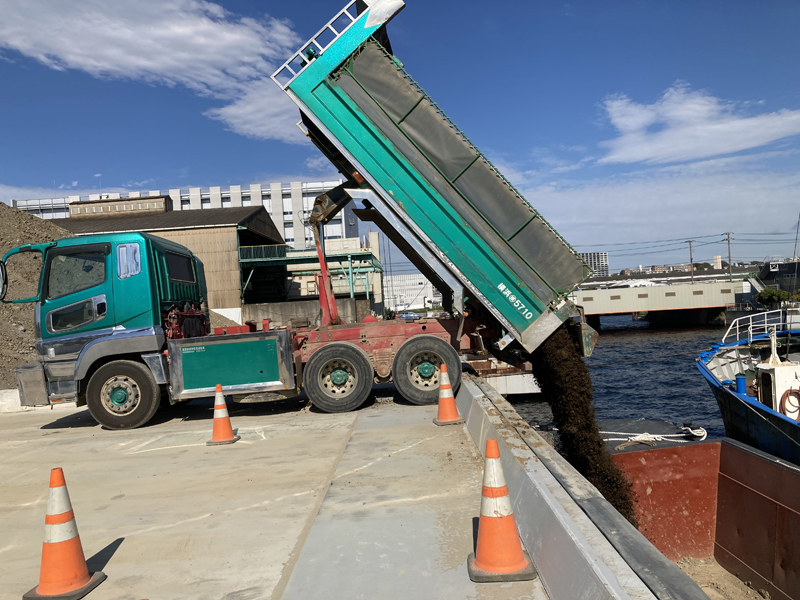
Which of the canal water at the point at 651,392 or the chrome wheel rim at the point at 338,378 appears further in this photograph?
the canal water at the point at 651,392

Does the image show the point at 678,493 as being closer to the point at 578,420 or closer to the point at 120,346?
the point at 578,420

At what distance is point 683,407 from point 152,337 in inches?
822

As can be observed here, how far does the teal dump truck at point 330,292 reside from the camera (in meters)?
7.45

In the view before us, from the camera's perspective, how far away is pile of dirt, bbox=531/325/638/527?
7.07 m

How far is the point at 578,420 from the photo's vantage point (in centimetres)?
708

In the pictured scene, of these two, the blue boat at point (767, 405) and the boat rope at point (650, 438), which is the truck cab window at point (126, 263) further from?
the blue boat at point (767, 405)

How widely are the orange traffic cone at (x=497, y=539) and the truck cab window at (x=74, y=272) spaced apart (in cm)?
718

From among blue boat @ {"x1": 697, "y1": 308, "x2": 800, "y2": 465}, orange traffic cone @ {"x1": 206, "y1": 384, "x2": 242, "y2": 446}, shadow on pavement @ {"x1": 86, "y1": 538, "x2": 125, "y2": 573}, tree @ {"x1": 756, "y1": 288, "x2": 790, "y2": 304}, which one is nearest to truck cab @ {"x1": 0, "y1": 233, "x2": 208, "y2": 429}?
orange traffic cone @ {"x1": 206, "y1": 384, "x2": 242, "y2": 446}

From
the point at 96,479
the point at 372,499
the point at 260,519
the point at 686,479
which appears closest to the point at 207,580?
the point at 260,519

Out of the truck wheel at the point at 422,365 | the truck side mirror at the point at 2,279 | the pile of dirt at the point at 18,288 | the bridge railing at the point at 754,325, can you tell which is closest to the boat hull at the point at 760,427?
the bridge railing at the point at 754,325

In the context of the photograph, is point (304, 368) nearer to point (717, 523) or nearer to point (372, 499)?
point (372, 499)

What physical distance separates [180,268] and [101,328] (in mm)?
1686

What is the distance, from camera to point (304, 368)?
8742 mm

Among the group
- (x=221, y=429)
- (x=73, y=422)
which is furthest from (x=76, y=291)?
(x=221, y=429)
